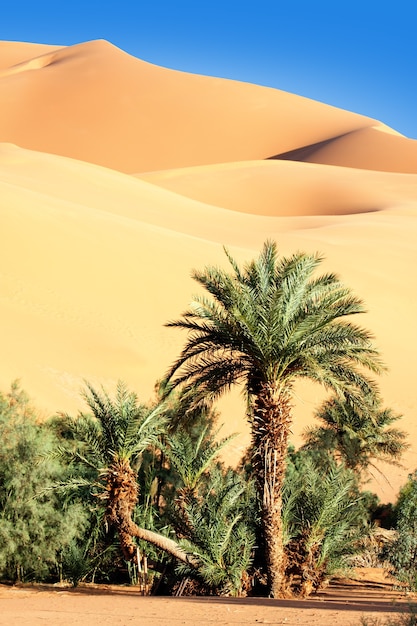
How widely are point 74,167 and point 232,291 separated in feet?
141

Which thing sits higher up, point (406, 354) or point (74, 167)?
point (74, 167)

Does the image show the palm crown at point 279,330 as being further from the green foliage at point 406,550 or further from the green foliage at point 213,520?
the green foliage at point 406,550

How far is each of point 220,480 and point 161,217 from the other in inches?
1246

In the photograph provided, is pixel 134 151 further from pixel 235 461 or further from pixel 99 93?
pixel 235 461

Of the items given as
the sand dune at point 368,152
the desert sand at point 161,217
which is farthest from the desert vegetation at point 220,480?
the sand dune at point 368,152

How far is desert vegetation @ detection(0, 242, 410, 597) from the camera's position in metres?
12.0

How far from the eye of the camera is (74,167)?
53594 mm

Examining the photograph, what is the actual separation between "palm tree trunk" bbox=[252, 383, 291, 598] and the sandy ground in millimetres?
916

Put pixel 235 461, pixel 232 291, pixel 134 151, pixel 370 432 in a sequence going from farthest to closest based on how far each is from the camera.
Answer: pixel 134 151 < pixel 235 461 < pixel 370 432 < pixel 232 291

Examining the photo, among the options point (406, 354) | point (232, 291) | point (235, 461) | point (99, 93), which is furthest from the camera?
point (99, 93)

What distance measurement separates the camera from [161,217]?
1735 inches

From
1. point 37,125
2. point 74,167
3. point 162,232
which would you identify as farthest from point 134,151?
point 162,232

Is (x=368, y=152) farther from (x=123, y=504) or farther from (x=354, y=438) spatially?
(x=123, y=504)

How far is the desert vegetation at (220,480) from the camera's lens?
12.0 meters
